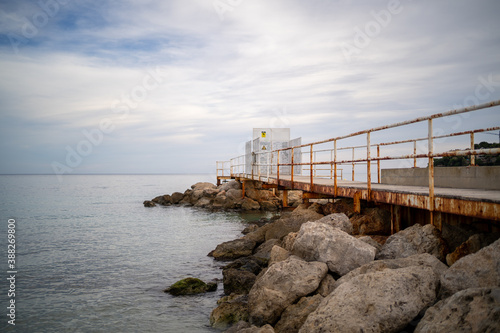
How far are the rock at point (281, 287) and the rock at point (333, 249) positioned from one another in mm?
230

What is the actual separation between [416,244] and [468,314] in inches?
100

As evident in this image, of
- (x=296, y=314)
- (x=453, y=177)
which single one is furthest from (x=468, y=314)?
(x=453, y=177)

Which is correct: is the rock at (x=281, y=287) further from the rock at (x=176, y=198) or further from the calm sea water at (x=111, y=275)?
the rock at (x=176, y=198)

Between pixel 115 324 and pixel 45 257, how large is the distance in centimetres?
679

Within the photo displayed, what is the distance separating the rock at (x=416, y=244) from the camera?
5.20 m

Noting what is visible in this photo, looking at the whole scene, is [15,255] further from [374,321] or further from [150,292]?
[374,321]

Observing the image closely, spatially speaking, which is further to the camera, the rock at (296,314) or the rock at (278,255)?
the rock at (278,255)

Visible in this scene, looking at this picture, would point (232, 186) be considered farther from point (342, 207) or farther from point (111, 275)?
point (342, 207)

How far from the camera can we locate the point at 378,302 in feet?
12.2

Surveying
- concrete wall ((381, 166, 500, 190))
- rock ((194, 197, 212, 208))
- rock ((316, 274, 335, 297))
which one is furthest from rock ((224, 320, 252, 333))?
rock ((194, 197, 212, 208))

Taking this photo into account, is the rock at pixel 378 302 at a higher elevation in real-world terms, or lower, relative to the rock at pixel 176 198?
higher

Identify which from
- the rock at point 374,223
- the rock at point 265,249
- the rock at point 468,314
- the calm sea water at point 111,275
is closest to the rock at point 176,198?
the calm sea water at point 111,275

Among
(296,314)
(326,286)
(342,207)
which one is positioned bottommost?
(296,314)

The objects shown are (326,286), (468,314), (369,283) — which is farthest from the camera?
(326,286)
